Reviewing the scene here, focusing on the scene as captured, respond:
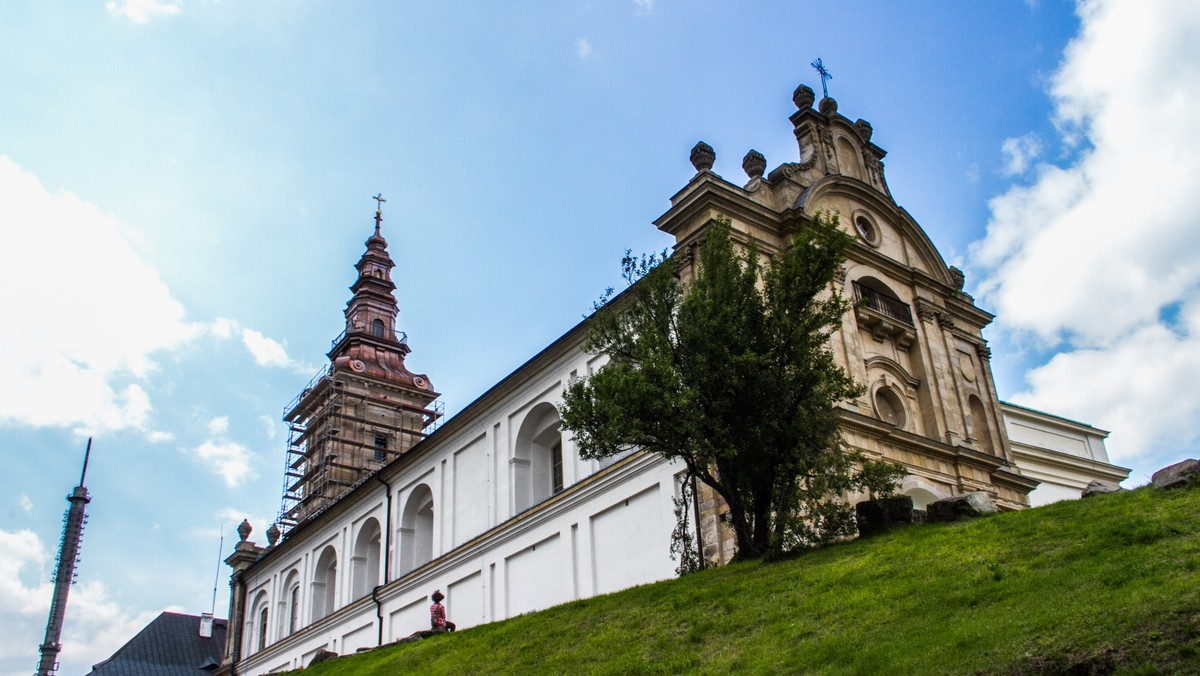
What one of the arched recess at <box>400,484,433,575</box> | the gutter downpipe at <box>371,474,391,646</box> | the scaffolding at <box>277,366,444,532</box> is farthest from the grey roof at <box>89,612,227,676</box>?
the arched recess at <box>400,484,433,575</box>

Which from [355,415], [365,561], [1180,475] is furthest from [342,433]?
[1180,475]

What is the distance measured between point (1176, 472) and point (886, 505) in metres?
4.33

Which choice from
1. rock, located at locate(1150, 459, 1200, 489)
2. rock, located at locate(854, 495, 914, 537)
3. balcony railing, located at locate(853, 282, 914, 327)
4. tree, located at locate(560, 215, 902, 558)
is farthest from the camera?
balcony railing, located at locate(853, 282, 914, 327)

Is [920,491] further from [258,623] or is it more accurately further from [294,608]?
[258,623]

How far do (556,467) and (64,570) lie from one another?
76.0m

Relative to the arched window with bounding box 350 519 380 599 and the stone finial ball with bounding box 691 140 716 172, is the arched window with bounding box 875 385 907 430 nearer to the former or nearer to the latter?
the stone finial ball with bounding box 691 140 716 172

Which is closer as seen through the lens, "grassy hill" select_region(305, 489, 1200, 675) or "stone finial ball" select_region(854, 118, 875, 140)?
"grassy hill" select_region(305, 489, 1200, 675)

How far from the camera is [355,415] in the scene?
55.5 m

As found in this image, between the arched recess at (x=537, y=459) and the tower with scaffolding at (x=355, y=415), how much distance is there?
20.3m

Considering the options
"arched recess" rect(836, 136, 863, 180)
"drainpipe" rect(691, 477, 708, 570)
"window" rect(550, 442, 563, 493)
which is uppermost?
"arched recess" rect(836, 136, 863, 180)

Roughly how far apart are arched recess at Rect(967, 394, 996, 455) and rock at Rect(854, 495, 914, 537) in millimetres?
12967

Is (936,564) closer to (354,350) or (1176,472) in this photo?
(1176,472)

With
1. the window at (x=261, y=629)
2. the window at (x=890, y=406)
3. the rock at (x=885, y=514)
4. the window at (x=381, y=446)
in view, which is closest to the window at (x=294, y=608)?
the window at (x=261, y=629)

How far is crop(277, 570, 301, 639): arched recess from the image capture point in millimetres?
45719
